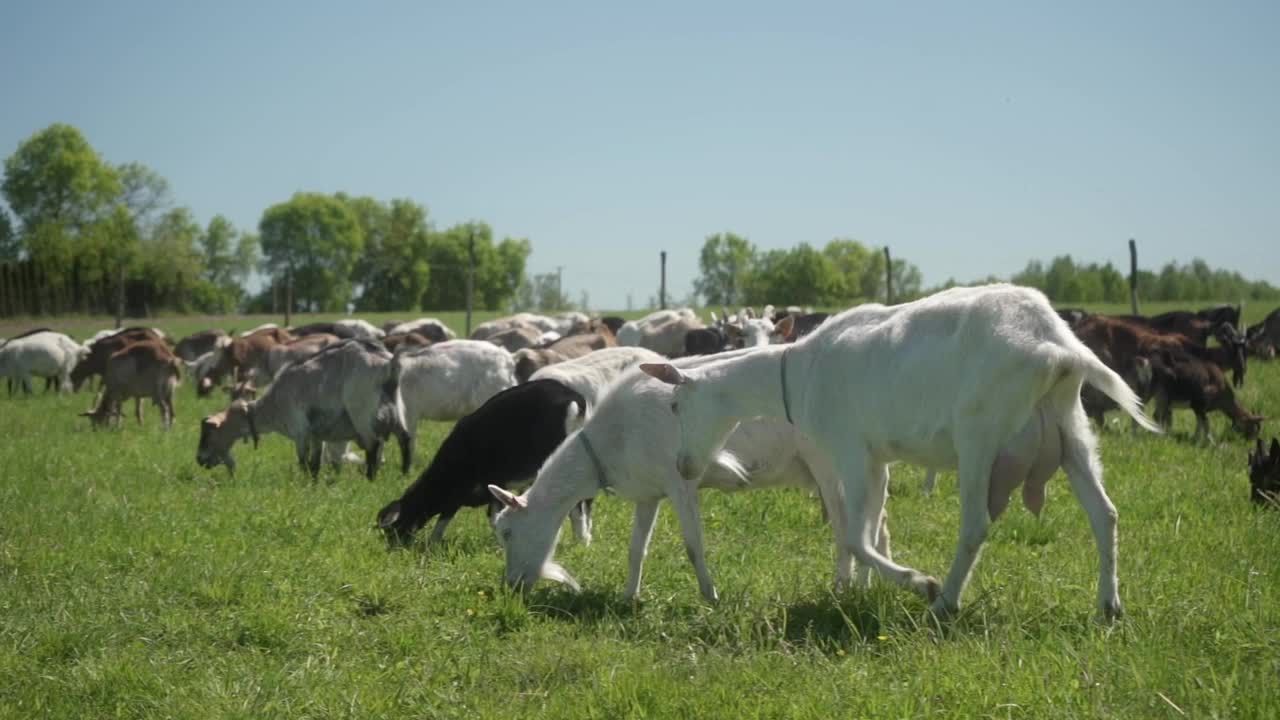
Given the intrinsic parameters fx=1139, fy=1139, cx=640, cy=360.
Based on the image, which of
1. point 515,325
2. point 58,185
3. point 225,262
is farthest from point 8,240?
point 515,325

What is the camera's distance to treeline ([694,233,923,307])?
84.2m

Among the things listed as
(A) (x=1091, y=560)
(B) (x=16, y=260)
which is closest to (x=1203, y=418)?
(A) (x=1091, y=560)

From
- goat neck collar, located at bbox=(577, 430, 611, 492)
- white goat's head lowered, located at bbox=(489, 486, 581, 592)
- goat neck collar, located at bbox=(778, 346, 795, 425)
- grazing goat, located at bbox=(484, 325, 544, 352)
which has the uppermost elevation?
goat neck collar, located at bbox=(778, 346, 795, 425)

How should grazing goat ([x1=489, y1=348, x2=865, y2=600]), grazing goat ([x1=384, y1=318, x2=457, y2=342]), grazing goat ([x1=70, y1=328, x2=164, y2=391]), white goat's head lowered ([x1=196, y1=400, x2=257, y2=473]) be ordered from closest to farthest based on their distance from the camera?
grazing goat ([x1=489, y1=348, x2=865, y2=600])
white goat's head lowered ([x1=196, y1=400, x2=257, y2=473])
grazing goat ([x1=70, y1=328, x2=164, y2=391])
grazing goat ([x1=384, y1=318, x2=457, y2=342])

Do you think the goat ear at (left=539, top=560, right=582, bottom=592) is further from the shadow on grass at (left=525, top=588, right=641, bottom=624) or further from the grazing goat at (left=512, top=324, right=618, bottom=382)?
the grazing goat at (left=512, top=324, right=618, bottom=382)

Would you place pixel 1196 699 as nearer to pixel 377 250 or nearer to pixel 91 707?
pixel 91 707

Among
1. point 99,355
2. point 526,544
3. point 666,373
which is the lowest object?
point 526,544

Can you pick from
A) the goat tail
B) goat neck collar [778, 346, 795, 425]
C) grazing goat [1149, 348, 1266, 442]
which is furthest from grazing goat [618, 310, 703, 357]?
the goat tail

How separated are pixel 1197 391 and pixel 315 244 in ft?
325

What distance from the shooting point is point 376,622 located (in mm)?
6422

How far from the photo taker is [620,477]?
7051 mm

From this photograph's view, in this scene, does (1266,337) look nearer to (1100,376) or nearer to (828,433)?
(828,433)

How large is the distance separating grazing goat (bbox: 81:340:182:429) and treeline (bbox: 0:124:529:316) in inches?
786

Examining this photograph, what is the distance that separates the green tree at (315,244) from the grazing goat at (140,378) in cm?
8541
